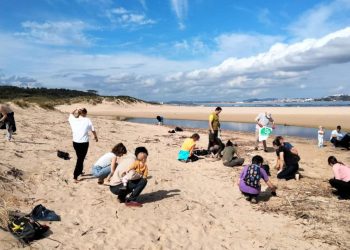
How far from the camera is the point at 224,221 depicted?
780 centimetres

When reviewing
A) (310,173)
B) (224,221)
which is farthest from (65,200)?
(310,173)

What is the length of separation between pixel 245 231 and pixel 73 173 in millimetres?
5102

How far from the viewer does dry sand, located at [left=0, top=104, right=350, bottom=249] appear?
6.64 meters

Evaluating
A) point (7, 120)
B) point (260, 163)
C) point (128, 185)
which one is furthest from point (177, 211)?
point (7, 120)

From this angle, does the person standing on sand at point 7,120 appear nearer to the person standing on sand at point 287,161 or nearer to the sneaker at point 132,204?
the sneaker at point 132,204

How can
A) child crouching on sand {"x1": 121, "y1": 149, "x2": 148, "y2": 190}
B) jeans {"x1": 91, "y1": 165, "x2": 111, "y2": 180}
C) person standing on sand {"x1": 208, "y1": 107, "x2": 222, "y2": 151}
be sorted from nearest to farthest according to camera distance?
child crouching on sand {"x1": 121, "y1": 149, "x2": 148, "y2": 190}, jeans {"x1": 91, "y1": 165, "x2": 111, "y2": 180}, person standing on sand {"x1": 208, "y1": 107, "x2": 222, "y2": 151}

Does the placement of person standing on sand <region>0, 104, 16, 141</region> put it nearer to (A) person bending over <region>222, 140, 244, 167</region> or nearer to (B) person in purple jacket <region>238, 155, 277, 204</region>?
(A) person bending over <region>222, 140, 244, 167</region>

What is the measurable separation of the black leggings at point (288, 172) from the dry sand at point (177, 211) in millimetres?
274

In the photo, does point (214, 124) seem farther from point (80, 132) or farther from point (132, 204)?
point (132, 204)

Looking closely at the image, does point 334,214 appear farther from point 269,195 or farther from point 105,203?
point 105,203

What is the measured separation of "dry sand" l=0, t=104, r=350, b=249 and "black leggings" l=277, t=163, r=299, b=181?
274mm

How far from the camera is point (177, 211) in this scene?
812 centimetres

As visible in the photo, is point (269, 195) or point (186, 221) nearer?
point (186, 221)

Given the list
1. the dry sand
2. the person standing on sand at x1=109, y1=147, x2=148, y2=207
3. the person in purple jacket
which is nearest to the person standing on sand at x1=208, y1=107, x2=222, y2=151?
the dry sand
